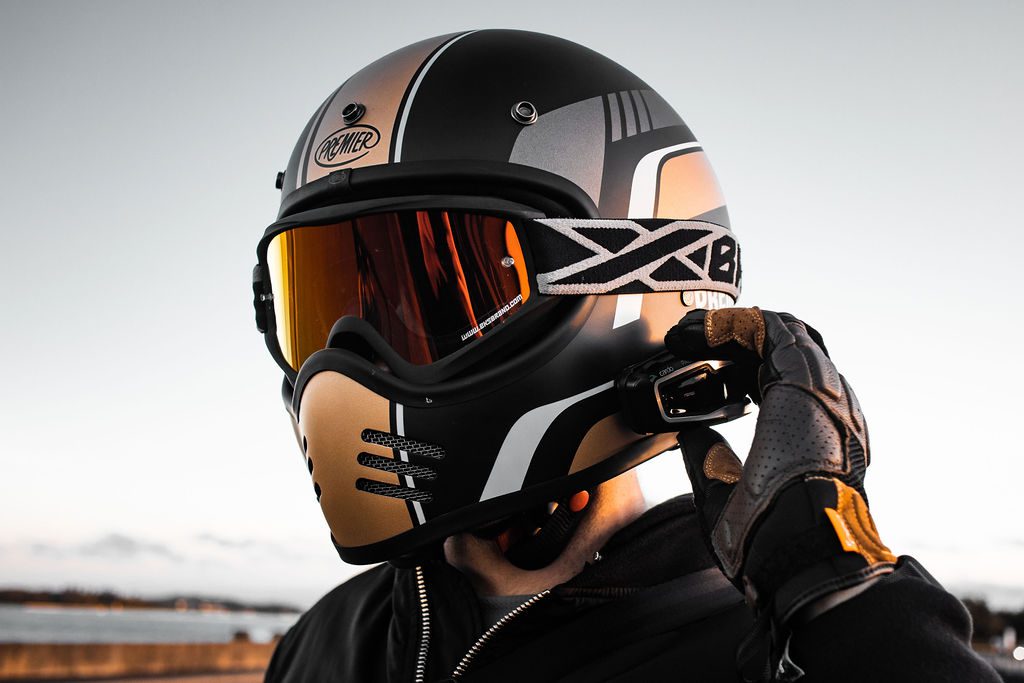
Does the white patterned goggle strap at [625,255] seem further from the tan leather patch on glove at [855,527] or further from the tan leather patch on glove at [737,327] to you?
the tan leather patch on glove at [855,527]

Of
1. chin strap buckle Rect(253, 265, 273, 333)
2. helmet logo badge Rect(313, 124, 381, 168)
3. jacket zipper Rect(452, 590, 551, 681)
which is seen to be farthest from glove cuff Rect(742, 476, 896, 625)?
chin strap buckle Rect(253, 265, 273, 333)

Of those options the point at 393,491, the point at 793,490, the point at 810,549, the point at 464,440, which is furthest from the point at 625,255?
the point at 810,549

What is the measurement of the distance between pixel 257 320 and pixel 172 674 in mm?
17480

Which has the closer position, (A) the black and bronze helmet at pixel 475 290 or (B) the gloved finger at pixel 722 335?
(B) the gloved finger at pixel 722 335

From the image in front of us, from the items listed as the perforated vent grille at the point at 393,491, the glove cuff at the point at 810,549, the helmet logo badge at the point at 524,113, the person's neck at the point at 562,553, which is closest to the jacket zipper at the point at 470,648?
the person's neck at the point at 562,553

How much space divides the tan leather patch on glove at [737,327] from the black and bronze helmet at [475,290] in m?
0.48

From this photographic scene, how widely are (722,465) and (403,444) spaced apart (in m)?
0.86

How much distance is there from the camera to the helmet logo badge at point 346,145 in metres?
2.59

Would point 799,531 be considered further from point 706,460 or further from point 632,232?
point 632,232

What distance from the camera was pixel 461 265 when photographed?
7.98 feet

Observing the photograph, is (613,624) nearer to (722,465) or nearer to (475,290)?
(722,465)

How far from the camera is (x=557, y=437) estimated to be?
2439 mm

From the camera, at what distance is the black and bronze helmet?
2.42 meters

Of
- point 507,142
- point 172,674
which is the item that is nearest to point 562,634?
point 507,142
